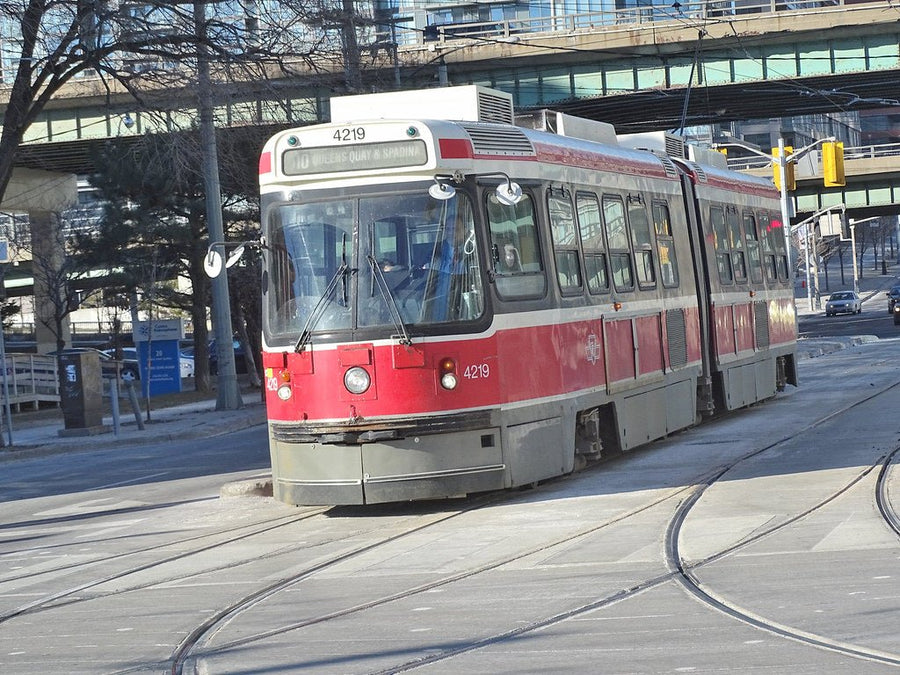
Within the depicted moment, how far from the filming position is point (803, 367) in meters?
32.1

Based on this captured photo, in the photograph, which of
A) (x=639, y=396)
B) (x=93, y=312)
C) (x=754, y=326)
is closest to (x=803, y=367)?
(x=754, y=326)

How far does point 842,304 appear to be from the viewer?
77375 millimetres

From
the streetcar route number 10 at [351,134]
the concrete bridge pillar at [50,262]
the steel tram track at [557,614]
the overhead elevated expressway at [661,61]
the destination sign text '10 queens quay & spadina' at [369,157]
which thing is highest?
the overhead elevated expressway at [661,61]

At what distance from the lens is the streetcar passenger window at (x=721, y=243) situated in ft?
62.7

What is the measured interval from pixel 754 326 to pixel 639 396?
5985 millimetres

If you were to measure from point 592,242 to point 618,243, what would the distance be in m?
0.86

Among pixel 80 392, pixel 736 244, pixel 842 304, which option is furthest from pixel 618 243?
pixel 842 304

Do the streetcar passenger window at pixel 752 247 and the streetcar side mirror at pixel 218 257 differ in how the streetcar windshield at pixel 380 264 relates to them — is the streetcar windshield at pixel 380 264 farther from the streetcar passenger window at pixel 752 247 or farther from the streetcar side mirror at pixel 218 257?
the streetcar passenger window at pixel 752 247

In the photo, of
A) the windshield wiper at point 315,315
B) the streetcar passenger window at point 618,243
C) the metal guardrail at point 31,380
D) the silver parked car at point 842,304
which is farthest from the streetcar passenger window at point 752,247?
the silver parked car at point 842,304

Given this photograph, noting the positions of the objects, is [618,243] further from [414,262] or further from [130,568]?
[130,568]

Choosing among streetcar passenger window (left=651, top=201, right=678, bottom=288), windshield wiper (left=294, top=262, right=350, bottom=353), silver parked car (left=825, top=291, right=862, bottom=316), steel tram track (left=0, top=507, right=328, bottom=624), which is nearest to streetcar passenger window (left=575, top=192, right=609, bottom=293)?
streetcar passenger window (left=651, top=201, right=678, bottom=288)

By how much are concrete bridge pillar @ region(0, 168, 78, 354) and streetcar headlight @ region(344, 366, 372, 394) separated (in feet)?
112

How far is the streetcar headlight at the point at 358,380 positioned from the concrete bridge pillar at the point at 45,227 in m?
34.2

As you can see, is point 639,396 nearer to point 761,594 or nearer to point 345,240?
point 345,240
